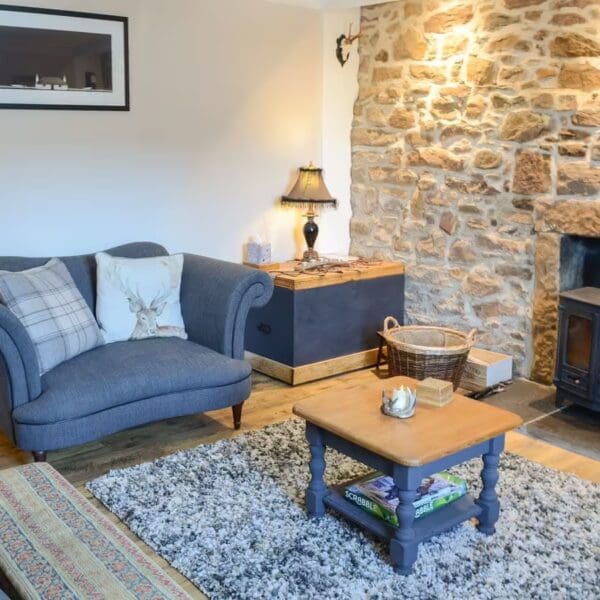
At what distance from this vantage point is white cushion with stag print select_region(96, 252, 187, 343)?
366 cm

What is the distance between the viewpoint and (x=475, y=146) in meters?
4.32

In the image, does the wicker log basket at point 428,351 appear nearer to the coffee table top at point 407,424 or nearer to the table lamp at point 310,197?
the table lamp at point 310,197

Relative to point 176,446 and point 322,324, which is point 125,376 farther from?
point 322,324

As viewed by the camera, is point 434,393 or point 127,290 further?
point 127,290

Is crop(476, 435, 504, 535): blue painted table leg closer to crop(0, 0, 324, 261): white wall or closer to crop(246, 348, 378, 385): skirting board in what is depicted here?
crop(246, 348, 378, 385): skirting board

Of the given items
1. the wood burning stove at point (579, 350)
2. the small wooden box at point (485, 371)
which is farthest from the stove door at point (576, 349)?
the small wooden box at point (485, 371)

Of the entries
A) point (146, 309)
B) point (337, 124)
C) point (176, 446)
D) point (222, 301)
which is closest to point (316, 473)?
point (176, 446)

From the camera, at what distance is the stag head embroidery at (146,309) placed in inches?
145

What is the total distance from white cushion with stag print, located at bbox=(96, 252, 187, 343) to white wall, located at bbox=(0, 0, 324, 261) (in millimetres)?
467

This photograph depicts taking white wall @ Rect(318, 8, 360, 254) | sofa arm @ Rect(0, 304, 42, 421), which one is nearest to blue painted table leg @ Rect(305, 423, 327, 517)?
sofa arm @ Rect(0, 304, 42, 421)

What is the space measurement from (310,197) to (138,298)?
54.7 inches

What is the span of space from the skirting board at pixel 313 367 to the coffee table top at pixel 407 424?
4.70 feet

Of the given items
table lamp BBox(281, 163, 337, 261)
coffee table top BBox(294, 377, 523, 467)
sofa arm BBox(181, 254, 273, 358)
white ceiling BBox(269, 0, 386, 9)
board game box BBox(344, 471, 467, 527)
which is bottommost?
board game box BBox(344, 471, 467, 527)

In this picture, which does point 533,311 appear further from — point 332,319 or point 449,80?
point 449,80
